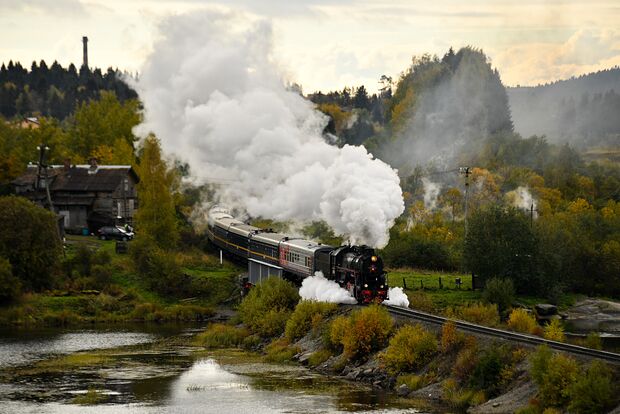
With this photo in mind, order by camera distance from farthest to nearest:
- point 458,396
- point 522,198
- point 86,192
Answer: point 522,198
point 86,192
point 458,396

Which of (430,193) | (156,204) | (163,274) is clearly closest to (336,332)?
(163,274)

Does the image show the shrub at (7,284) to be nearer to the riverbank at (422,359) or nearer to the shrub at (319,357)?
the riverbank at (422,359)

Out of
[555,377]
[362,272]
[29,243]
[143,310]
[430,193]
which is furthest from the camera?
[430,193]

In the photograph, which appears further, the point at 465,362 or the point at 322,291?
the point at 322,291

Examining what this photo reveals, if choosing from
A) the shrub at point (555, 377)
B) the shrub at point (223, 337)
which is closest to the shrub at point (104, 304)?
the shrub at point (223, 337)

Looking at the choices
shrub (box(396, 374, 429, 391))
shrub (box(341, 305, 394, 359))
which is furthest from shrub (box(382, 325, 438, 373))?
shrub (box(341, 305, 394, 359))

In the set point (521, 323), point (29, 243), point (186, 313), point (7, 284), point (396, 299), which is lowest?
point (521, 323)

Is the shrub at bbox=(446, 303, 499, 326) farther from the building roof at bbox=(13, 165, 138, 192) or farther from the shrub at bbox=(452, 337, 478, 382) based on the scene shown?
the building roof at bbox=(13, 165, 138, 192)

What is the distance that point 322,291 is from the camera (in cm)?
7006

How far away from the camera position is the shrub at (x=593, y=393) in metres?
43.0

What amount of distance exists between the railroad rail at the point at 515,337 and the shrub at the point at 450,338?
3.66ft

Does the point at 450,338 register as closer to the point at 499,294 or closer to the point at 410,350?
the point at 410,350

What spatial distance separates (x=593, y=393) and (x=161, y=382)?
80.3ft

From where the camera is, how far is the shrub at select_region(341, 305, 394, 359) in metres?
61.1
